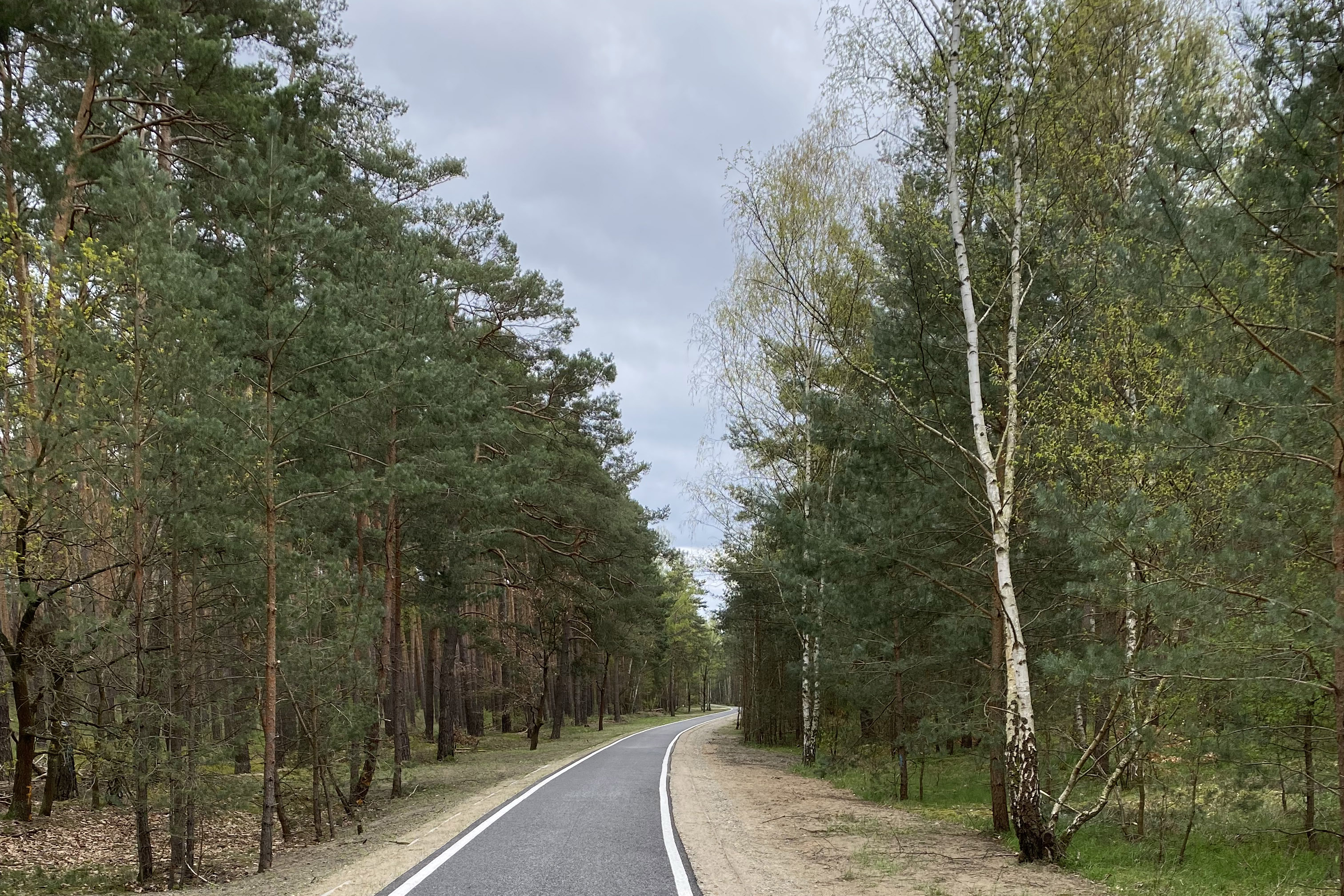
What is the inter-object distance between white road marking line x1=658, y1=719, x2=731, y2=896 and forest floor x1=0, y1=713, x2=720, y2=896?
2329 millimetres

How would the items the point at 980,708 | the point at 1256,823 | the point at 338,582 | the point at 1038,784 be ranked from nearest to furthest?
1. the point at 1038,784
2. the point at 1256,823
3. the point at 338,582
4. the point at 980,708

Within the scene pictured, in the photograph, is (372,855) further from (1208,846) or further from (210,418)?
(1208,846)

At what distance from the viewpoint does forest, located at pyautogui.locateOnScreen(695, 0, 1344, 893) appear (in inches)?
264

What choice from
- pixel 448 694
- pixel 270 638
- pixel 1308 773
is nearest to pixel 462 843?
pixel 270 638

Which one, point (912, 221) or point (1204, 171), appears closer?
point (1204, 171)

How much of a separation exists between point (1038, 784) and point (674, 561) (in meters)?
25.8

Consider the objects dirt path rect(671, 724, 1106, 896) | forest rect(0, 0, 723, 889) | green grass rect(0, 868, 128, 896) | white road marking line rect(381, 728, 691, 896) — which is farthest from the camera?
forest rect(0, 0, 723, 889)

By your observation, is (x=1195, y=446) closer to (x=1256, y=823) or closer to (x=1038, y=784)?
(x=1038, y=784)

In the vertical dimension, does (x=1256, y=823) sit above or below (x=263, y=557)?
below

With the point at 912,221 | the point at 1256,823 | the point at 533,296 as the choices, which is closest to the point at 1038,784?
the point at 1256,823

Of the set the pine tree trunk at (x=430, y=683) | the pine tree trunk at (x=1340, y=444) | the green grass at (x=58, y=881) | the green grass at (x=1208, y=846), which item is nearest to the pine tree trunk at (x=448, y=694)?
the pine tree trunk at (x=430, y=683)

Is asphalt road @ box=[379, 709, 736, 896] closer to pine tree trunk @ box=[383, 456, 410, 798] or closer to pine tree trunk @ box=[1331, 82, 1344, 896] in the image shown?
pine tree trunk @ box=[383, 456, 410, 798]

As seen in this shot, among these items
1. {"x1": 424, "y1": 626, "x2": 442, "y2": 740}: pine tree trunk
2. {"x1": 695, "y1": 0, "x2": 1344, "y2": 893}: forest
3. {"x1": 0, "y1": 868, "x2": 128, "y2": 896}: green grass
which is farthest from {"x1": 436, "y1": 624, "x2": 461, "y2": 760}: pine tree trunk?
{"x1": 695, "y1": 0, "x2": 1344, "y2": 893}: forest

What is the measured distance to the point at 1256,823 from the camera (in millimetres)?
9719
